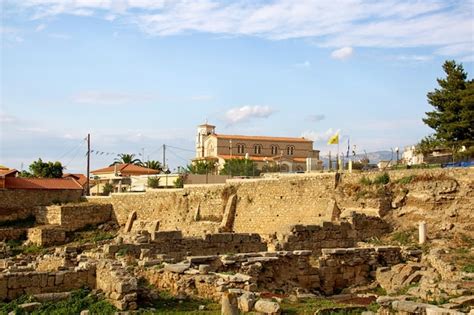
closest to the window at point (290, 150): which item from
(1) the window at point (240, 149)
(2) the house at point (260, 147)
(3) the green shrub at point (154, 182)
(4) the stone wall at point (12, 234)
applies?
(2) the house at point (260, 147)

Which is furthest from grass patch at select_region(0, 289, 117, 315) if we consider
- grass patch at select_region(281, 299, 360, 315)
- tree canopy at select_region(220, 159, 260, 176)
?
tree canopy at select_region(220, 159, 260, 176)

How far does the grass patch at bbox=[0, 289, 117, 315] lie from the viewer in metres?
11.5

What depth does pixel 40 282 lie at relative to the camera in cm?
1287

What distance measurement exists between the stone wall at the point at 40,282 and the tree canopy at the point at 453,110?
89.0ft

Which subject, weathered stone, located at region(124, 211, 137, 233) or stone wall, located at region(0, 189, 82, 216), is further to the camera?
stone wall, located at region(0, 189, 82, 216)

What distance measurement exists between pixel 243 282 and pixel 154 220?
80.2 ft

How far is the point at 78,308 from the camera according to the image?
11.7 metres

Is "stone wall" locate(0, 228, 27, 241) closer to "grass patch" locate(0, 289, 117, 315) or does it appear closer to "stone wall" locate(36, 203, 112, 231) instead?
"stone wall" locate(36, 203, 112, 231)

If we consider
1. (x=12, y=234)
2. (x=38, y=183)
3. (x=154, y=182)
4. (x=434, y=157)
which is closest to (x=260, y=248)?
(x=12, y=234)

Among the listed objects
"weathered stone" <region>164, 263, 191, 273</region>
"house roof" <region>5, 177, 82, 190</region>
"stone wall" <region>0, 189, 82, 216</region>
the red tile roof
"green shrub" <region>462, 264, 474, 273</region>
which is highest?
the red tile roof

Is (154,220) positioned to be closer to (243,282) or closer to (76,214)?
(76,214)

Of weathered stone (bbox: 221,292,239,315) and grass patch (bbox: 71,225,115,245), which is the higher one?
Answer: weathered stone (bbox: 221,292,239,315)

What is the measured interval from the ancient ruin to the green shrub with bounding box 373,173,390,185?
16cm

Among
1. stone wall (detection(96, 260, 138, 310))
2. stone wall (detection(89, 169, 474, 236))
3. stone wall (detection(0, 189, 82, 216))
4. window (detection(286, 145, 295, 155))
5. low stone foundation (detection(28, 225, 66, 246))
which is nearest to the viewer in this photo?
stone wall (detection(96, 260, 138, 310))
